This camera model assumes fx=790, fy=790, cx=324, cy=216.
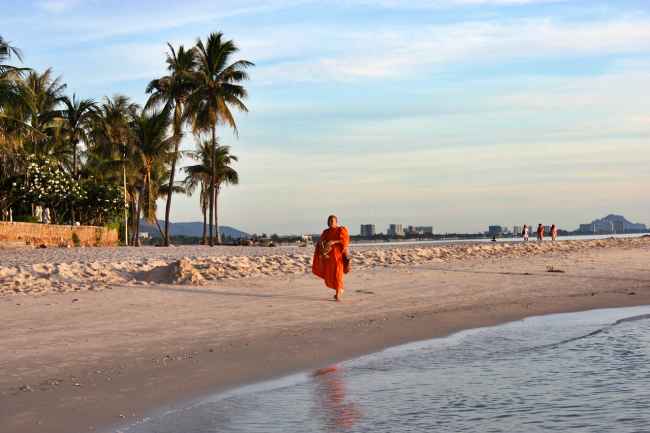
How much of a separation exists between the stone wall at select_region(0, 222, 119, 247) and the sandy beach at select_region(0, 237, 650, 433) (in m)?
11.0

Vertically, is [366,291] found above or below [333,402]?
above

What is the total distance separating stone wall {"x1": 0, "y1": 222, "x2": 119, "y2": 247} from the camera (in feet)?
103

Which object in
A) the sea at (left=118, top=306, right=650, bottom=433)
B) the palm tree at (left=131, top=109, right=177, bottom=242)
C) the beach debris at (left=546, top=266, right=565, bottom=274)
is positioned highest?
the palm tree at (left=131, top=109, right=177, bottom=242)

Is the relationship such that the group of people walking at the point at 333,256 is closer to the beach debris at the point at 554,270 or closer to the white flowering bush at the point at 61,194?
the beach debris at the point at 554,270

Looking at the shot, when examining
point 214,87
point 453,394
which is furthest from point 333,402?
point 214,87

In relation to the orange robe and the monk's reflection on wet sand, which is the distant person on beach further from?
the monk's reflection on wet sand

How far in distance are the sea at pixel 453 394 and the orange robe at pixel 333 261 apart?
3.25m

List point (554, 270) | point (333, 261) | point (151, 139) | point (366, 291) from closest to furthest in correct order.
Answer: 1. point (333, 261)
2. point (366, 291)
3. point (554, 270)
4. point (151, 139)

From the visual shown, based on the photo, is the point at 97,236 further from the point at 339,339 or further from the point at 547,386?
the point at 547,386

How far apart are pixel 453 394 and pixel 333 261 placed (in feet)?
21.4

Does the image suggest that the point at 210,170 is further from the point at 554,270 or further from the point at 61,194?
the point at 554,270

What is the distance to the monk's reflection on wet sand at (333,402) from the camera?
19.5 ft

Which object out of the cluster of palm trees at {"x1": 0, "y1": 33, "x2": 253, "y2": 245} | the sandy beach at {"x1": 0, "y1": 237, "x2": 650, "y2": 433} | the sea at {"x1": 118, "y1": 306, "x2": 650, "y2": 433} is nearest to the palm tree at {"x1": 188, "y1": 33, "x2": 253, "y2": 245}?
the cluster of palm trees at {"x1": 0, "y1": 33, "x2": 253, "y2": 245}

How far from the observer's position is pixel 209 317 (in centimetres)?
1098
